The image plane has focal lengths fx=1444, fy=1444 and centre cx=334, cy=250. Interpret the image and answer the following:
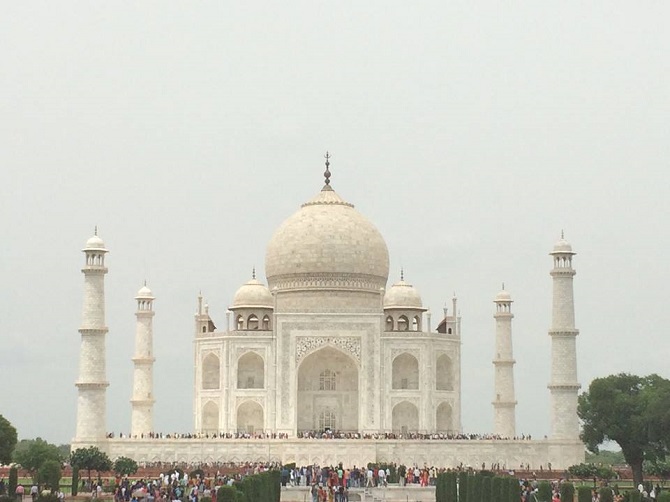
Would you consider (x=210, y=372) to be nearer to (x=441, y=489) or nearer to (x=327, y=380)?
(x=327, y=380)

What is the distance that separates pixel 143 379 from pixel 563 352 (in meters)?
14.5

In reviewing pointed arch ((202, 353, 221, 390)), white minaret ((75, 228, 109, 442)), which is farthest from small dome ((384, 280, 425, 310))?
white minaret ((75, 228, 109, 442))

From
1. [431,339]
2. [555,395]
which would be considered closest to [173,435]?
[431,339]

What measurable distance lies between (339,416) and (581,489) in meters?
21.6

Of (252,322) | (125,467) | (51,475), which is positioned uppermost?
(252,322)

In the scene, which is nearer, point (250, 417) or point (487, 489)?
point (487, 489)

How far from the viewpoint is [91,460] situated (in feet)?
128

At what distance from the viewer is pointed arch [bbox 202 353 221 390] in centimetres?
4859

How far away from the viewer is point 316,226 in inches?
1988

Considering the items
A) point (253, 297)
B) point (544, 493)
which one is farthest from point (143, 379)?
point (544, 493)

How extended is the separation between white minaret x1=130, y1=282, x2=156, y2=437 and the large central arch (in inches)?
208

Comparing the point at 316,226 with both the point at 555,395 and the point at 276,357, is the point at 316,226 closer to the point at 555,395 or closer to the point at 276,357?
the point at 276,357

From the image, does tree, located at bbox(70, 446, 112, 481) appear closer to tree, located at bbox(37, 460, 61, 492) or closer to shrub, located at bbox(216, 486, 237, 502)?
tree, located at bbox(37, 460, 61, 492)

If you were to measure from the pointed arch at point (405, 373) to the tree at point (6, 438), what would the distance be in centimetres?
1455
